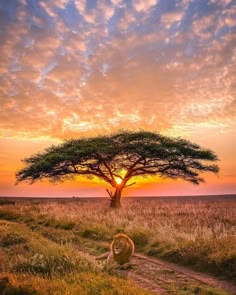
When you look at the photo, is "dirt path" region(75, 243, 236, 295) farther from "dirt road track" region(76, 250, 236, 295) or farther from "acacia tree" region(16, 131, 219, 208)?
"acacia tree" region(16, 131, 219, 208)

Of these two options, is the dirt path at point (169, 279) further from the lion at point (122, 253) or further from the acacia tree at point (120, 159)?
the acacia tree at point (120, 159)

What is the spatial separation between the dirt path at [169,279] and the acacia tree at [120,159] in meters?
Answer: 23.9

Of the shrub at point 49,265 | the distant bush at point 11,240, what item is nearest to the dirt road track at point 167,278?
the shrub at point 49,265

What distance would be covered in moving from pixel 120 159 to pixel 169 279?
27.2 metres

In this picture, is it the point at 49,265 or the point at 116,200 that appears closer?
the point at 49,265

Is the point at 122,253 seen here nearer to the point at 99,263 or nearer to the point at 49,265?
the point at 99,263

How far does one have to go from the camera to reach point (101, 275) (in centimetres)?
941

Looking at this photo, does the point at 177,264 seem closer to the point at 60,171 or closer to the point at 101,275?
the point at 101,275

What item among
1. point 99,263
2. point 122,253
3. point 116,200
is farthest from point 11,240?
point 116,200

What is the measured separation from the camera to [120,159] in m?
37.7

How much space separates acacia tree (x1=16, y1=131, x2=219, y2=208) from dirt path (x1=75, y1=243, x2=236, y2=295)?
23.9m

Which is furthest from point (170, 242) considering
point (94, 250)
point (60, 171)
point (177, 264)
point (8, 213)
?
point (60, 171)

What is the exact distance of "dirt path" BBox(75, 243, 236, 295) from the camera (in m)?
9.74

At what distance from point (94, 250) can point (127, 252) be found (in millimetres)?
3311
